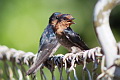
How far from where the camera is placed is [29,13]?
4305 mm

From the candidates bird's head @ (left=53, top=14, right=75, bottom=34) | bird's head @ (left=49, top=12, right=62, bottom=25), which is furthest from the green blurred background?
bird's head @ (left=53, top=14, right=75, bottom=34)

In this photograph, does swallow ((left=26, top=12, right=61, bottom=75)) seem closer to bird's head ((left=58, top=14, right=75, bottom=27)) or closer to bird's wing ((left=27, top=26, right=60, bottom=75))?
bird's wing ((left=27, top=26, right=60, bottom=75))

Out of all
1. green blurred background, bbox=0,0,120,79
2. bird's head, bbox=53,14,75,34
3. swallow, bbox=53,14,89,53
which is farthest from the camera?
green blurred background, bbox=0,0,120,79

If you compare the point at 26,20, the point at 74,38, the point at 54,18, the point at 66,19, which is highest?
the point at 26,20

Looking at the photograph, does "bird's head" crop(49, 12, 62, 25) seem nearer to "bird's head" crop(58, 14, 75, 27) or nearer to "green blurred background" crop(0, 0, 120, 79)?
"bird's head" crop(58, 14, 75, 27)

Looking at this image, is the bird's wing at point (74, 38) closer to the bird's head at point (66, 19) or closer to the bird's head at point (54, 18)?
the bird's head at point (66, 19)

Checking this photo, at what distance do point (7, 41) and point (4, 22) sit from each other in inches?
8.4

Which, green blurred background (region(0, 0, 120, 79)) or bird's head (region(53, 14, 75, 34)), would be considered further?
green blurred background (region(0, 0, 120, 79))

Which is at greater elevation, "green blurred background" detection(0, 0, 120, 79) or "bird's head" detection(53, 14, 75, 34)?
"green blurred background" detection(0, 0, 120, 79)

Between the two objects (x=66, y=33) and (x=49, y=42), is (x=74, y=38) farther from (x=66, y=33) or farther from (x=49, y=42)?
(x=49, y=42)

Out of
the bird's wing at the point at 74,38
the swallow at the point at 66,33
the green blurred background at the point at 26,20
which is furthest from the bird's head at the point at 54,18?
the green blurred background at the point at 26,20

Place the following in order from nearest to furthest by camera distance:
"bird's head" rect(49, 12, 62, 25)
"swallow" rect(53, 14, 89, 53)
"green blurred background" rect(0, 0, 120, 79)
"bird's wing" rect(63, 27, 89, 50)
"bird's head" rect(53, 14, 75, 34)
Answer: "bird's wing" rect(63, 27, 89, 50) < "swallow" rect(53, 14, 89, 53) < "bird's head" rect(53, 14, 75, 34) < "bird's head" rect(49, 12, 62, 25) < "green blurred background" rect(0, 0, 120, 79)

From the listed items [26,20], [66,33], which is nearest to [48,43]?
[66,33]

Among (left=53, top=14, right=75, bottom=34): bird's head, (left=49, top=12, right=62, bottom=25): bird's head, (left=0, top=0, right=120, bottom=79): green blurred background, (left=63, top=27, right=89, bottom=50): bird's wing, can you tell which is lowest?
(left=63, top=27, right=89, bottom=50): bird's wing
